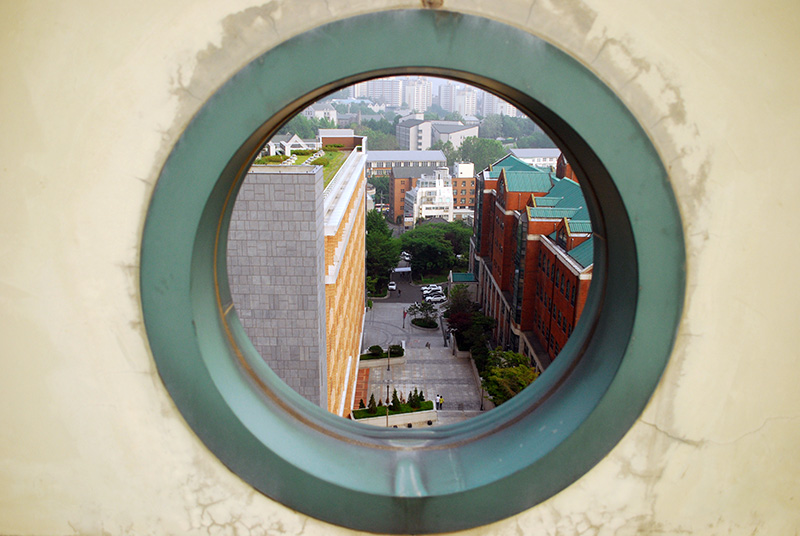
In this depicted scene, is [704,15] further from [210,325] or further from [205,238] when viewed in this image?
[210,325]

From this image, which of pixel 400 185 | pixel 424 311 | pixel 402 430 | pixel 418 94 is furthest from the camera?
pixel 418 94

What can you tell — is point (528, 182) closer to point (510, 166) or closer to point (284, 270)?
point (510, 166)

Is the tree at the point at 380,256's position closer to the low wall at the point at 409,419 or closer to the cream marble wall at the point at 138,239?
the low wall at the point at 409,419

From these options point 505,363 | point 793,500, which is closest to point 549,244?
point 505,363

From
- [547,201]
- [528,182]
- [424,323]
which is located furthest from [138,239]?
[424,323]

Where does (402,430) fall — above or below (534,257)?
below
